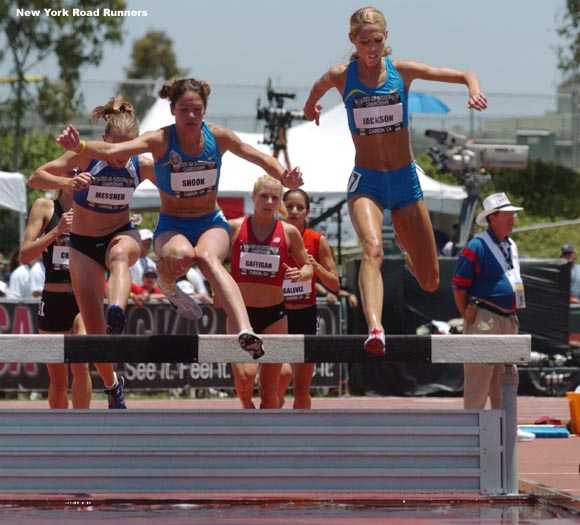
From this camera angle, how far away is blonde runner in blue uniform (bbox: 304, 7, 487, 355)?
26.1 ft

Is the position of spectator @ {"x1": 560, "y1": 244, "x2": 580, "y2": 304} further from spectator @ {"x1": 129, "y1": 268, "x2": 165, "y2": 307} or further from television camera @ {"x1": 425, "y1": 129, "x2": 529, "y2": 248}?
spectator @ {"x1": 129, "y1": 268, "x2": 165, "y2": 307}

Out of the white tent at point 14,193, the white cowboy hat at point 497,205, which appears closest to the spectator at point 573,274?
the white tent at point 14,193

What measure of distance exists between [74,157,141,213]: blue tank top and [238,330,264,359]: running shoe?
76.4 inches

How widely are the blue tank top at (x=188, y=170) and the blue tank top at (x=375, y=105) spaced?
2.91ft

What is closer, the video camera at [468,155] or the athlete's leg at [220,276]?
the athlete's leg at [220,276]

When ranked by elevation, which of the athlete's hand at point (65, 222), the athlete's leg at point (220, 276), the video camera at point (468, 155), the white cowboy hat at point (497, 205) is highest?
the video camera at point (468, 155)

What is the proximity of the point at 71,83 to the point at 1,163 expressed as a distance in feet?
9.20

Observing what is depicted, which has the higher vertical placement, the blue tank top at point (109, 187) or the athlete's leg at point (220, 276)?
the blue tank top at point (109, 187)

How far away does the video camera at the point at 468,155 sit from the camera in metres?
18.5

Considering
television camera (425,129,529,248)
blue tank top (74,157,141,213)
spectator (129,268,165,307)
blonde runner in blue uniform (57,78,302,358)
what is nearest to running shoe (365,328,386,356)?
blonde runner in blue uniform (57,78,302,358)

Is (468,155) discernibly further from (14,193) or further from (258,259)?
(258,259)

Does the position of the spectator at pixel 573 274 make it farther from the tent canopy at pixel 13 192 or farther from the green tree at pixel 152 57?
the green tree at pixel 152 57

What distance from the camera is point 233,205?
73.4ft

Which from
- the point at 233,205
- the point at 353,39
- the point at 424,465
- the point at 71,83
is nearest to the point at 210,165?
the point at 353,39
